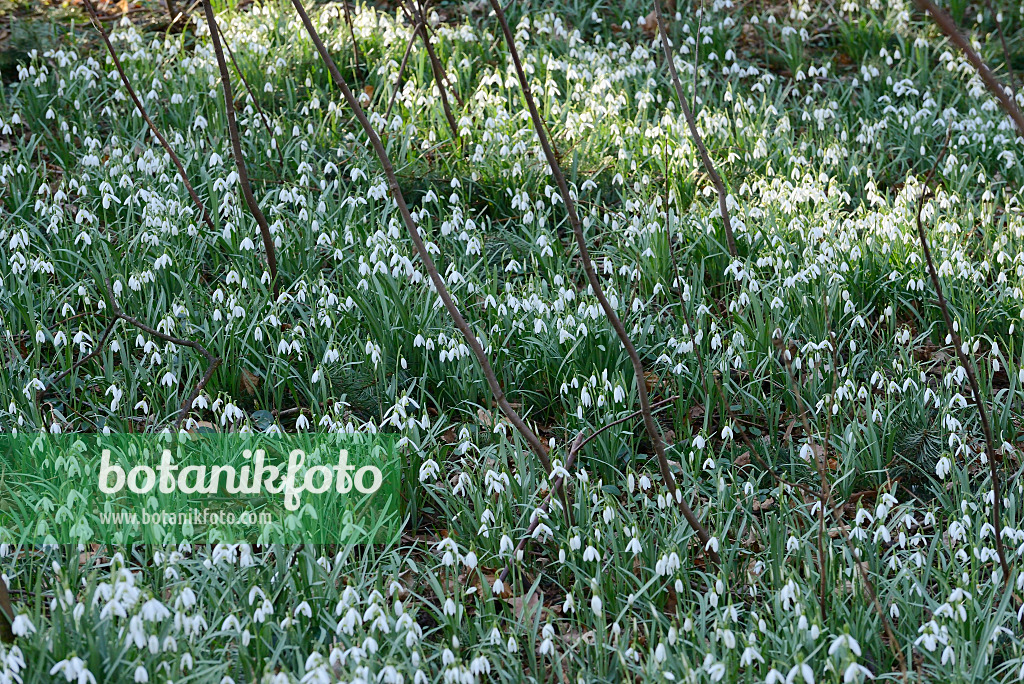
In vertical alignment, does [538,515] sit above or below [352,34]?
below

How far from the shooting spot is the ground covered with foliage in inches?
97.3

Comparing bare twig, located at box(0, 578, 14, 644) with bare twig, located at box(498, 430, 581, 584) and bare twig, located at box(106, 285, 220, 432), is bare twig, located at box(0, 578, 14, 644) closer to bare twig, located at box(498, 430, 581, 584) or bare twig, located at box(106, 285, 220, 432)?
bare twig, located at box(106, 285, 220, 432)

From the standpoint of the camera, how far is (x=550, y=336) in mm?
3631

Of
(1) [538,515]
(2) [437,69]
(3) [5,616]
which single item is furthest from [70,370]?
(2) [437,69]

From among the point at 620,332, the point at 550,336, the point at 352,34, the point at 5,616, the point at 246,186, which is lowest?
the point at 550,336

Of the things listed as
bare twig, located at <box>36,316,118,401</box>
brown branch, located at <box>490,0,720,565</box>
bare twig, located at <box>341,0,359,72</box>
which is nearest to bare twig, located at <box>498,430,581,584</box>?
brown branch, located at <box>490,0,720,565</box>

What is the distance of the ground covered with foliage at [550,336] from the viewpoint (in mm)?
2471

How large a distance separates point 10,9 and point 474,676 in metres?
6.05

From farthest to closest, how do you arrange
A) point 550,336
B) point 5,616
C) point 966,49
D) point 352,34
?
1. point 352,34
2. point 550,336
3. point 5,616
4. point 966,49

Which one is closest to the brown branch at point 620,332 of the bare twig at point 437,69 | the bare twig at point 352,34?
the bare twig at point 437,69

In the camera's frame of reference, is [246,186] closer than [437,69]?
Yes

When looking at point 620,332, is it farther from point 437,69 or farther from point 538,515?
point 437,69

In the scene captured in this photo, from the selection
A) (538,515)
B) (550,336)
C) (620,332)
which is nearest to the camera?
(620,332)

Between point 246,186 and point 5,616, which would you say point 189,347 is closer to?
point 246,186
